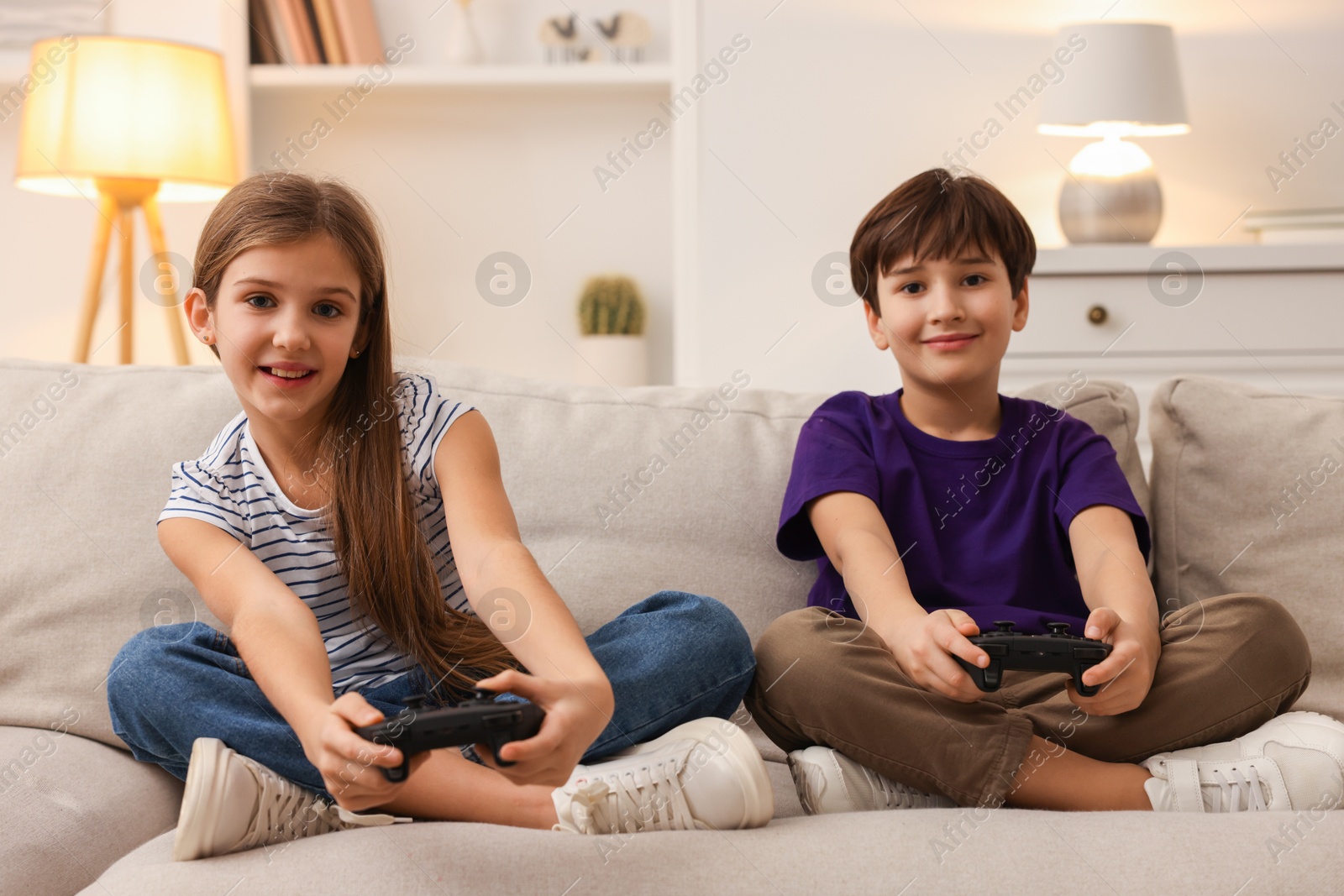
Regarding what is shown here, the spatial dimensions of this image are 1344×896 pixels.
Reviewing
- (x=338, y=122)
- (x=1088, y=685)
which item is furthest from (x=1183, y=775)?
(x=338, y=122)

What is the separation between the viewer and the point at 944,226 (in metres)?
1.17

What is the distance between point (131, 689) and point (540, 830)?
0.34 metres

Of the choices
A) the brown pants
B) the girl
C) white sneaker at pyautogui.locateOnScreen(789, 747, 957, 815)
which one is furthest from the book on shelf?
white sneaker at pyautogui.locateOnScreen(789, 747, 957, 815)

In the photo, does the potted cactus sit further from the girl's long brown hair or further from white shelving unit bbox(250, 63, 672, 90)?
the girl's long brown hair

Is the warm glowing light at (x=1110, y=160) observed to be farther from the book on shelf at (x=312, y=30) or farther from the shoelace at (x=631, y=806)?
the shoelace at (x=631, y=806)

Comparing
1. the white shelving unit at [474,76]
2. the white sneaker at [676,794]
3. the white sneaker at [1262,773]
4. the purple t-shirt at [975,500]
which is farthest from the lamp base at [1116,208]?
the white sneaker at [676,794]

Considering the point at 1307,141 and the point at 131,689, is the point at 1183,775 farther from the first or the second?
the point at 1307,141

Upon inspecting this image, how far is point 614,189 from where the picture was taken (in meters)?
2.53

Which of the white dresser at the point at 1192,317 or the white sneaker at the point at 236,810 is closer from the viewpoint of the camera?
the white sneaker at the point at 236,810

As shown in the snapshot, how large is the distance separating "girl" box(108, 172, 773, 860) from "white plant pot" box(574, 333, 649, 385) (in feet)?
4.44

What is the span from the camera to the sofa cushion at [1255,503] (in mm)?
1130

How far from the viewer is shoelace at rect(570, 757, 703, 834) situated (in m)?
0.81

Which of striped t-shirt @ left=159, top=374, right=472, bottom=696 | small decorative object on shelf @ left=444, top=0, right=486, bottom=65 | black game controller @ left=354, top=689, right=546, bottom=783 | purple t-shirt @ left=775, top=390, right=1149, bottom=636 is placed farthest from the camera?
small decorative object on shelf @ left=444, top=0, right=486, bottom=65

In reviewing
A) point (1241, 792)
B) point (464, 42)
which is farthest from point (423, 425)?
point (464, 42)
